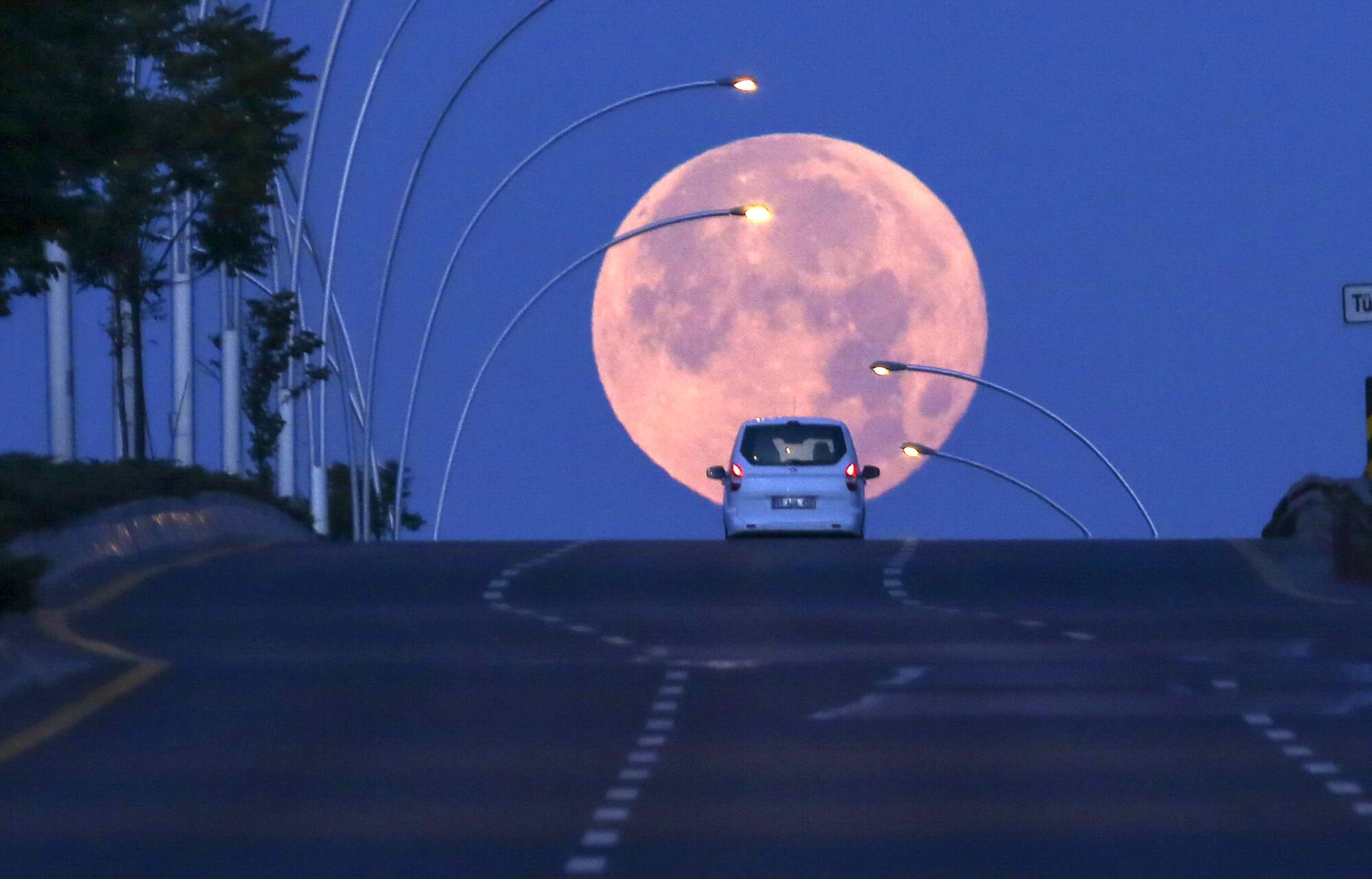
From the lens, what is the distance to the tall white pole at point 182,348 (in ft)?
164

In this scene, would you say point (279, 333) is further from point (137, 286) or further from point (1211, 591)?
point (1211, 591)

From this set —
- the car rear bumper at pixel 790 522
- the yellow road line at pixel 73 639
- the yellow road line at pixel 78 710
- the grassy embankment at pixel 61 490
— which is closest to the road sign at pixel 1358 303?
the car rear bumper at pixel 790 522

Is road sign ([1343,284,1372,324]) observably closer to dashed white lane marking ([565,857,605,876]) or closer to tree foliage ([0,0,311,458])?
tree foliage ([0,0,311,458])

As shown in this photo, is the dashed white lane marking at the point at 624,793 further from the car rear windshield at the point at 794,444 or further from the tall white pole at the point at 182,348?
the tall white pole at the point at 182,348

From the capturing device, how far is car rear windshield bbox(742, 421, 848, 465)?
36250mm

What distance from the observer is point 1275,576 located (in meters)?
27.0

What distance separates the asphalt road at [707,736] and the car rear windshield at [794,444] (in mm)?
10813

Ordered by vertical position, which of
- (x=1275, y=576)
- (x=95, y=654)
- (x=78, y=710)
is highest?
(x=1275, y=576)

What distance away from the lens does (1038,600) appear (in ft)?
79.4

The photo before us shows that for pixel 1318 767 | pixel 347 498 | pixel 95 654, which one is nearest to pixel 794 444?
pixel 95 654

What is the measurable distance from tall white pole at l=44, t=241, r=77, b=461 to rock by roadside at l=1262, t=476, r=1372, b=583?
18.5 meters

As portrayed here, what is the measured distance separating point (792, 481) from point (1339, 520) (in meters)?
10.1

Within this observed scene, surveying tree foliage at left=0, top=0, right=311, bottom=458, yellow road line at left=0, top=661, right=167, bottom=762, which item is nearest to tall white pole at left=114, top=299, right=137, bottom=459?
tree foliage at left=0, top=0, right=311, bottom=458

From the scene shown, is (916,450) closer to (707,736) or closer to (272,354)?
(272,354)
